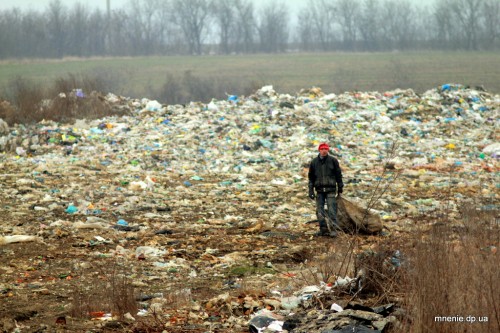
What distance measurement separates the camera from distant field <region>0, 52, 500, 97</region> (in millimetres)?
36469

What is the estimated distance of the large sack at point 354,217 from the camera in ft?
30.7

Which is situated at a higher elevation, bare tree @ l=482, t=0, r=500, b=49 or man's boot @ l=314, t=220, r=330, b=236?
bare tree @ l=482, t=0, r=500, b=49


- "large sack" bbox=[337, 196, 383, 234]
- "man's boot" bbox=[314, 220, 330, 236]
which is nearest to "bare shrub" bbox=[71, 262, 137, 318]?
"man's boot" bbox=[314, 220, 330, 236]

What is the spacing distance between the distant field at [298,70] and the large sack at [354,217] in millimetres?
23286

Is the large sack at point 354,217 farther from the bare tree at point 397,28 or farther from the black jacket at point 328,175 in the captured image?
the bare tree at point 397,28

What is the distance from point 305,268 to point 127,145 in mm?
9868

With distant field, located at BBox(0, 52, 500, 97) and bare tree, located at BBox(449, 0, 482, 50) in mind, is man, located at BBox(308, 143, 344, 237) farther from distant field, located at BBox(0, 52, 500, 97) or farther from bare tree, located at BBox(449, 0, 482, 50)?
bare tree, located at BBox(449, 0, 482, 50)

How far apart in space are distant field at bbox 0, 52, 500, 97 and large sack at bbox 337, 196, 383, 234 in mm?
23286

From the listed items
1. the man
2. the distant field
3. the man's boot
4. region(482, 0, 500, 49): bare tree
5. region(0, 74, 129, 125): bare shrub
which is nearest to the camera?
the man

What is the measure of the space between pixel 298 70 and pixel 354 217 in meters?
37.1

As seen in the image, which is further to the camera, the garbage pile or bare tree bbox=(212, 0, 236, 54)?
bare tree bbox=(212, 0, 236, 54)

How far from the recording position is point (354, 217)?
939 centimetres

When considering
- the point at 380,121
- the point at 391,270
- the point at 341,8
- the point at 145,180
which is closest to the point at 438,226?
the point at 391,270

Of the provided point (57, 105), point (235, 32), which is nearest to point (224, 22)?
point (235, 32)
